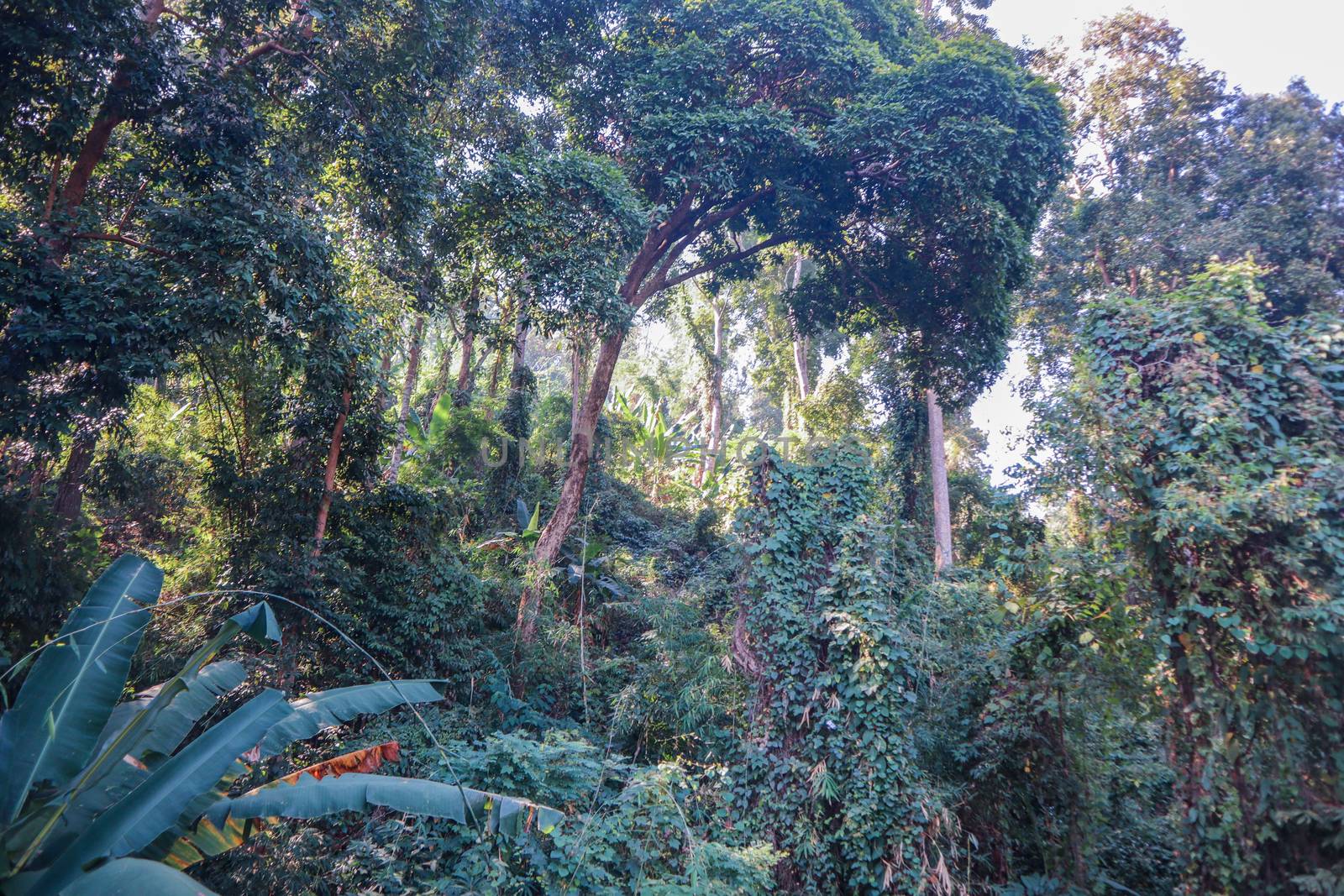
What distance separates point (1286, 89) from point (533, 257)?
1638cm

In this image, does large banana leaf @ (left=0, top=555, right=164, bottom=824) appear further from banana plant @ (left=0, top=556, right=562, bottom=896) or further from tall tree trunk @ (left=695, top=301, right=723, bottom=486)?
tall tree trunk @ (left=695, top=301, right=723, bottom=486)

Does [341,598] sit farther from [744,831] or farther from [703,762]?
[744,831]

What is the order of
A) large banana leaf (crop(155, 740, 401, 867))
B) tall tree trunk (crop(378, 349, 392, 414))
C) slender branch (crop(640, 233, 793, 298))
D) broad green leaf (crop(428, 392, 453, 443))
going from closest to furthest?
large banana leaf (crop(155, 740, 401, 867)), tall tree trunk (crop(378, 349, 392, 414)), slender branch (crop(640, 233, 793, 298)), broad green leaf (crop(428, 392, 453, 443))

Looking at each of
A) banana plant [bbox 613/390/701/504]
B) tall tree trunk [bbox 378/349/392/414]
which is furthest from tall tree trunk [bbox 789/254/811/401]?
tall tree trunk [bbox 378/349/392/414]

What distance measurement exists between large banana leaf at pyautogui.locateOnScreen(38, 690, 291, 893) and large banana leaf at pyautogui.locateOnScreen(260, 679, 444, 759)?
482 mm

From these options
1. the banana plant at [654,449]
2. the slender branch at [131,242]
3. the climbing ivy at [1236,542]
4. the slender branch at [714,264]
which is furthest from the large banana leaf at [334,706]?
the banana plant at [654,449]

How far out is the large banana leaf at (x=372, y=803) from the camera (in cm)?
370

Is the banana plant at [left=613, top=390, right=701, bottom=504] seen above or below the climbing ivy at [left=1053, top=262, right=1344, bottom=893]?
above

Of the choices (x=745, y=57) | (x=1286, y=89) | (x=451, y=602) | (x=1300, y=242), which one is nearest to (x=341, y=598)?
(x=451, y=602)

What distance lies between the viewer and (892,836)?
5.74 metres

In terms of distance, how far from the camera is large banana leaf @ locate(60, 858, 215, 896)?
271 cm

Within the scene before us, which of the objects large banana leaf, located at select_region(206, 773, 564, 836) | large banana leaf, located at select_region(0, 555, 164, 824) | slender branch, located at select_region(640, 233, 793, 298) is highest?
slender branch, located at select_region(640, 233, 793, 298)

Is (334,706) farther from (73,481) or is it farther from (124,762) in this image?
(73,481)

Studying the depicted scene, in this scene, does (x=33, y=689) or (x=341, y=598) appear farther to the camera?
(x=341, y=598)
